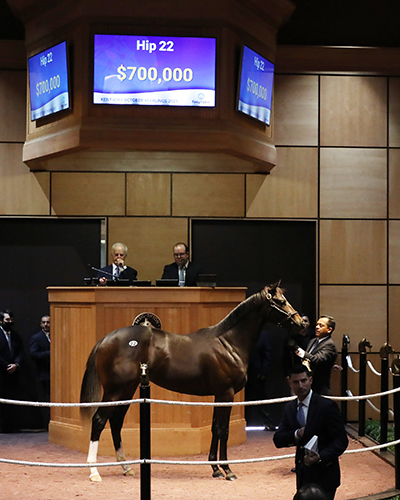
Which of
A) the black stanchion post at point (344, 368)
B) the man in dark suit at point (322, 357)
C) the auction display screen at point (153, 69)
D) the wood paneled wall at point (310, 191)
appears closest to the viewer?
the man in dark suit at point (322, 357)

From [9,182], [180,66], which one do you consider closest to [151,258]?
[9,182]

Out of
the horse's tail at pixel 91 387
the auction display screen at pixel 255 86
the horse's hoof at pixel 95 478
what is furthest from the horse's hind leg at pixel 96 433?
the auction display screen at pixel 255 86

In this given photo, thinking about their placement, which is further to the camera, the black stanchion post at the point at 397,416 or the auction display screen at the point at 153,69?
the auction display screen at the point at 153,69

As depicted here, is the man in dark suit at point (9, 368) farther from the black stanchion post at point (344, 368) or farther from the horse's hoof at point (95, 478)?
the black stanchion post at point (344, 368)

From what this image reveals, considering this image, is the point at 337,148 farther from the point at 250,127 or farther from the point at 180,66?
the point at 180,66

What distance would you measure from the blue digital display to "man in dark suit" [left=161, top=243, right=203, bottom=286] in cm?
228

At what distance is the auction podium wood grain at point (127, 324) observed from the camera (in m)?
7.66

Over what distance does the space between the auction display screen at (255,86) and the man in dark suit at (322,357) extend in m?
3.03

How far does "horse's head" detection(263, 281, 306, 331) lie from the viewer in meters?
6.75

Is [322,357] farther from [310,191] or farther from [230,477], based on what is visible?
[310,191]

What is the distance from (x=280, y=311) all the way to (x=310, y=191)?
4.02m

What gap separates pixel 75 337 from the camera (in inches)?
318

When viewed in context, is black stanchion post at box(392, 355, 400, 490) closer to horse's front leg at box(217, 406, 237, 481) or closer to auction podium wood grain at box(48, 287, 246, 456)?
horse's front leg at box(217, 406, 237, 481)

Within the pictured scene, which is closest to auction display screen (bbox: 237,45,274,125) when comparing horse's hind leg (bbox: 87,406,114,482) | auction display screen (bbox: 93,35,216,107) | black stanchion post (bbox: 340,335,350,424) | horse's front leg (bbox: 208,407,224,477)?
auction display screen (bbox: 93,35,216,107)
